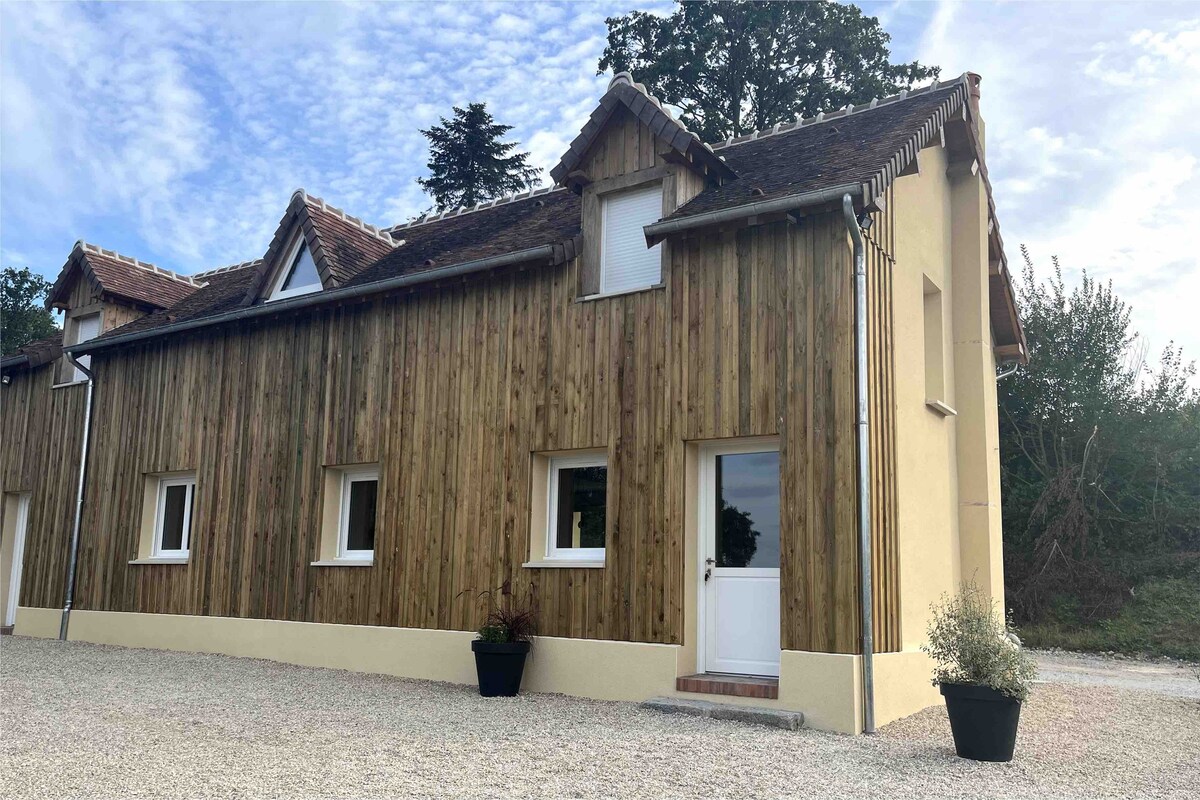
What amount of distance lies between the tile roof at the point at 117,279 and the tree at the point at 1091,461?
1697 cm

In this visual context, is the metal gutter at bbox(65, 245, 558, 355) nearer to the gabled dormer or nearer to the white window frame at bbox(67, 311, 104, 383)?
the gabled dormer

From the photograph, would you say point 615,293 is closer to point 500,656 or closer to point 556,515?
point 556,515

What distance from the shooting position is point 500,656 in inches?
363

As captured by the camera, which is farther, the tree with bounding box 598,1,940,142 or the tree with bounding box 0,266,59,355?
the tree with bounding box 0,266,59,355

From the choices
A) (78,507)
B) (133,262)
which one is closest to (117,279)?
(133,262)

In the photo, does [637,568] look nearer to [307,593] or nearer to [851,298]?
[851,298]

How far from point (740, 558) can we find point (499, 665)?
2.41 metres

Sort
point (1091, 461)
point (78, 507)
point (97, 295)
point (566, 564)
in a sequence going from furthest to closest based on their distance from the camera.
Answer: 1. point (1091, 461)
2. point (97, 295)
3. point (78, 507)
4. point (566, 564)

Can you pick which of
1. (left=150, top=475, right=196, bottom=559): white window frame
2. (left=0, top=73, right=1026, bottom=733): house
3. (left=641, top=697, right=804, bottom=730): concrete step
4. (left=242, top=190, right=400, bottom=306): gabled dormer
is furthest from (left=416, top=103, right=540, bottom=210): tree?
(left=641, top=697, right=804, bottom=730): concrete step

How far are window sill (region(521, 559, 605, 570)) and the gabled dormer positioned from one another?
16.0 feet

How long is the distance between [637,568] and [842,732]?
2.33 m

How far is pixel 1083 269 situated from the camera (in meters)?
24.0

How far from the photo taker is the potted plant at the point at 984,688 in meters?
6.80

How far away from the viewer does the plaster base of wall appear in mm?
7988
